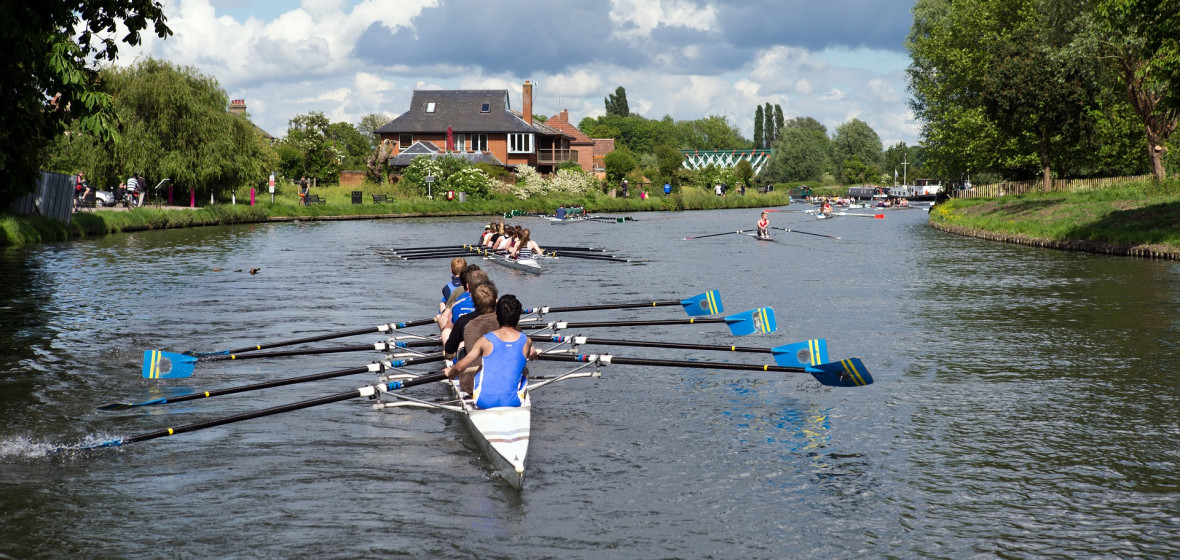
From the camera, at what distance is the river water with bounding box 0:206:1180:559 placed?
26.8ft

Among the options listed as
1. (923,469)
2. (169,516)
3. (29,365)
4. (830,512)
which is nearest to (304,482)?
(169,516)

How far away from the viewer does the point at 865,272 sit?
29312mm

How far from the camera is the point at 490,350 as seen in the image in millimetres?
9703

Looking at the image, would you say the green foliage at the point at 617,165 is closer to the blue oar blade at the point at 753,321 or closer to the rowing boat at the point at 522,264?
the rowing boat at the point at 522,264

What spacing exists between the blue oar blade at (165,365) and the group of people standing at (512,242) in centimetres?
1718

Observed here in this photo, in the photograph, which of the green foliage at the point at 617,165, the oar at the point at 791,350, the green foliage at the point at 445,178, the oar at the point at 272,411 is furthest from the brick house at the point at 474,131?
the oar at the point at 272,411

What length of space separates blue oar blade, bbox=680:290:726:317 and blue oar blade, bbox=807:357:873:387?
17.4 ft

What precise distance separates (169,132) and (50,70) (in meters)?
40.9

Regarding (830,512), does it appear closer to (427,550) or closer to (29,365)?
(427,550)

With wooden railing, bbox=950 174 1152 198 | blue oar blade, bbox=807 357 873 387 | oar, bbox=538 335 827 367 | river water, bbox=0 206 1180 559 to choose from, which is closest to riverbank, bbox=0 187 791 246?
river water, bbox=0 206 1180 559

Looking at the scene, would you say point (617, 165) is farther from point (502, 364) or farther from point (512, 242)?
point (502, 364)

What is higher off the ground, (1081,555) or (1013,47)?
(1013,47)

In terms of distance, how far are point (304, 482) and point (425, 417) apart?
2667 mm

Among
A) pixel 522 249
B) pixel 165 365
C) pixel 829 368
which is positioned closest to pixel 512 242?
pixel 522 249
